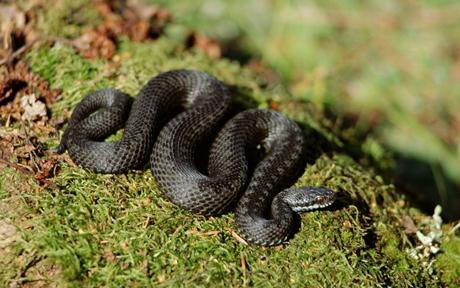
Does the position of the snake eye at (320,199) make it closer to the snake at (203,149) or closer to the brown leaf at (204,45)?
the snake at (203,149)

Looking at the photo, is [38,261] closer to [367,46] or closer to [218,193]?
[218,193]

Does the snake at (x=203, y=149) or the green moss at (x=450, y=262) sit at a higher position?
the snake at (x=203, y=149)

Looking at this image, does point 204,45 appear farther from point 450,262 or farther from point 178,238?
point 450,262

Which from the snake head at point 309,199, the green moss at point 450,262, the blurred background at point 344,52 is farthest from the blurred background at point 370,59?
the snake head at point 309,199

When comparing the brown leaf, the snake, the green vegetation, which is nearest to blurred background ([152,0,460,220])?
the brown leaf

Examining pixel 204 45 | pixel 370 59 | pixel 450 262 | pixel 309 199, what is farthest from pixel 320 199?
pixel 370 59

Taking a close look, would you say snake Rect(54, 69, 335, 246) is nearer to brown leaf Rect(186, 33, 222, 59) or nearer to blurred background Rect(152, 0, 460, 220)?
brown leaf Rect(186, 33, 222, 59)

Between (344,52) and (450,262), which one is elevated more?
(344,52)
